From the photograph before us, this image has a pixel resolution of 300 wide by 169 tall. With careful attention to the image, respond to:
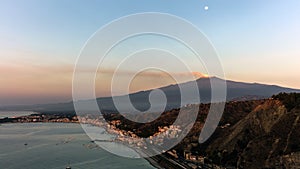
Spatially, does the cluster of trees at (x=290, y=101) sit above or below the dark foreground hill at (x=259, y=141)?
above

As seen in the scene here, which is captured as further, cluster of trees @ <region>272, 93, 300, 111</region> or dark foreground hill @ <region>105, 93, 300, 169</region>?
cluster of trees @ <region>272, 93, 300, 111</region>

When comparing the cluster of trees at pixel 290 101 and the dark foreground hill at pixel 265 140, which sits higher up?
the cluster of trees at pixel 290 101

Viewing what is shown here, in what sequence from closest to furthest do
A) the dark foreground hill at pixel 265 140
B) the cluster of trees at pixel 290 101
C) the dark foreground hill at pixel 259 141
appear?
1. the dark foreground hill at pixel 265 140
2. the dark foreground hill at pixel 259 141
3. the cluster of trees at pixel 290 101

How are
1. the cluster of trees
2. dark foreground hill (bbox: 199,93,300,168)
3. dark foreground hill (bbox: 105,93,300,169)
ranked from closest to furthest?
dark foreground hill (bbox: 199,93,300,168) < dark foreground hill (bbox: 105,93,300,169) < the cluster of trees

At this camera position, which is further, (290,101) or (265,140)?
(290,101)

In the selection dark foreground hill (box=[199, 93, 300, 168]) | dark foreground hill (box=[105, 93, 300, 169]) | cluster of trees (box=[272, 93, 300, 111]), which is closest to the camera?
dark foreground hill (box=[199, 93, 300, 168])

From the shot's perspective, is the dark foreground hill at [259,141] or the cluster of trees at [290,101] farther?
the cluster of trees at [290,101]

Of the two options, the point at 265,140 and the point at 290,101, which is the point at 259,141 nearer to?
the point at 265,140

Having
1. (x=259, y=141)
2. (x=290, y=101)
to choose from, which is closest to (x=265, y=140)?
(x=259, y=141)

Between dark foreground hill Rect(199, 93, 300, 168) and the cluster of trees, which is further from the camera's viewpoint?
the cluster of trees

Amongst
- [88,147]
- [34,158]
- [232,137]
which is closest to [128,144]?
[88,147]

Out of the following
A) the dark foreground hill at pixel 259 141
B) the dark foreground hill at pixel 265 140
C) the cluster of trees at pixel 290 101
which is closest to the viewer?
the dark foreground hill at pixel 265 140

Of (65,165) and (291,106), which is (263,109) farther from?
(65,165)

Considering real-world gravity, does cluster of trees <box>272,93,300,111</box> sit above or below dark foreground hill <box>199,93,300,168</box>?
above
